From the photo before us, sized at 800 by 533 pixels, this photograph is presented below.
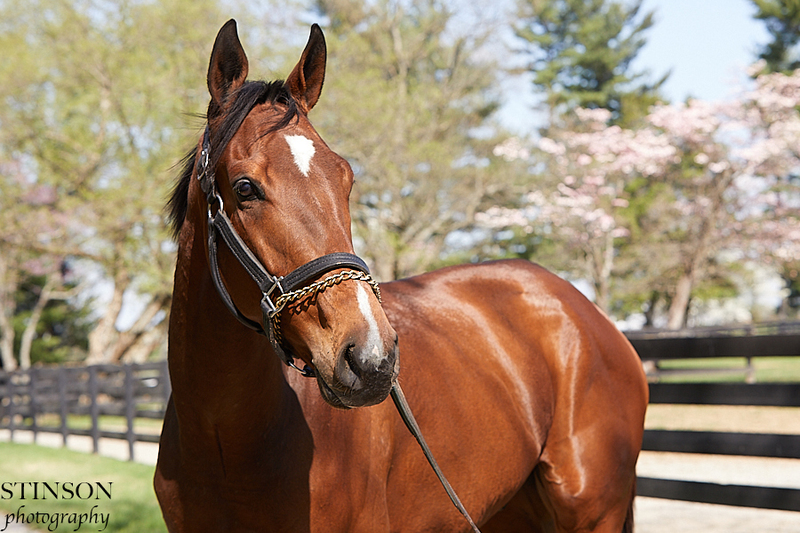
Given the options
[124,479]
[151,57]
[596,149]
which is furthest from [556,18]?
[124,479]

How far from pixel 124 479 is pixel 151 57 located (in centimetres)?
1098

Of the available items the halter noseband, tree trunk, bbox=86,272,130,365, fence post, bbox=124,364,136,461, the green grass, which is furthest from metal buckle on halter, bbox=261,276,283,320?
tree trunk, bbox=86,272,130,365

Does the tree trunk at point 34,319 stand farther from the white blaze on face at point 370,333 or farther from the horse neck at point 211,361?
the white blaze on face at point 370,333

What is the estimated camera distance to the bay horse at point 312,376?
169 centimetres

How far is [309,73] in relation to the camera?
7.02ft

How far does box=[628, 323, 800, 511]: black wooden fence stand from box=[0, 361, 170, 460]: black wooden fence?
19.7ft

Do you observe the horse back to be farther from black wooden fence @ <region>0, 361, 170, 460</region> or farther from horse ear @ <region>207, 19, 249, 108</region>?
black wooden fence @ <region>0, 361, 170, 460</region>

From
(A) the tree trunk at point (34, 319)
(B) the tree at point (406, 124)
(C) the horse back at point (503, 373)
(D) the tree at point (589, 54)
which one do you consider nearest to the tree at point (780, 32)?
(D) the tree at point (589, 54)

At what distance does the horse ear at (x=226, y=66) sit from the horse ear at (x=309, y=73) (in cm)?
14

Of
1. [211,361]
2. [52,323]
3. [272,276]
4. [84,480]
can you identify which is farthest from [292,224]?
[52,323]

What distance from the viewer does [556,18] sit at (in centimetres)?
3594

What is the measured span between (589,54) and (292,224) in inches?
1437

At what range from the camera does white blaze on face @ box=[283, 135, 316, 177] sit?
5.90 ft

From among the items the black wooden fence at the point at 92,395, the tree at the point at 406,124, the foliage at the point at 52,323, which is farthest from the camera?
the foliage at the point at 52,323
